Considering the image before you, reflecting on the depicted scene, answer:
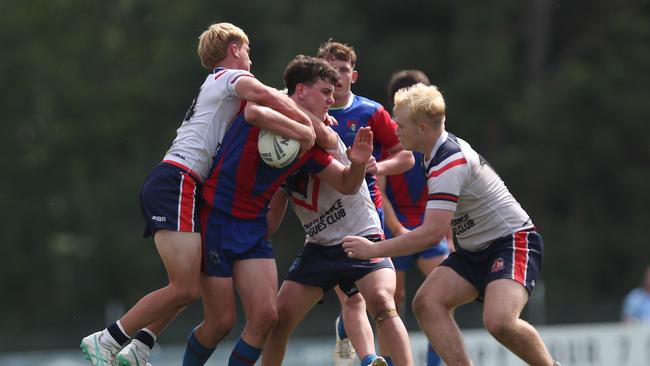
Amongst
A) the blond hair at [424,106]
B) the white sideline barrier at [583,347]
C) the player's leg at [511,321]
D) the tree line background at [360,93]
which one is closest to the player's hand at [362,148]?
the blond hair at [424,106]

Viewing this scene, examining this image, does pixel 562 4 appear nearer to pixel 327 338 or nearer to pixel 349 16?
pixel 349 16

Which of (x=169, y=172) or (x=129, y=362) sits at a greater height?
(x=169, y=172)

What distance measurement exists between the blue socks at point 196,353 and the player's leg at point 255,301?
0.65ft

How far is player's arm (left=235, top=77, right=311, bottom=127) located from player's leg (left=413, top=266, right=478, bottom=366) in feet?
4.52

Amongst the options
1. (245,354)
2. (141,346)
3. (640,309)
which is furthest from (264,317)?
(640,309)

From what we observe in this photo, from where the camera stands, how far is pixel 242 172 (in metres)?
7.68

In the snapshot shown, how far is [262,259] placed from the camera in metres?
7.75

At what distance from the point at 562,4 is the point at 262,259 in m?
28.4

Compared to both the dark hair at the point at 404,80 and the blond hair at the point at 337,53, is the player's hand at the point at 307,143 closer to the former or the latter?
the blond hair at the point at 337,53

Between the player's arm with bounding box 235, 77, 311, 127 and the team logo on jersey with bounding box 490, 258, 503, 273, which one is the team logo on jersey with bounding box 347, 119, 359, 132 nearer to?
the player's arm with bounding box 235, 77, 311, 127

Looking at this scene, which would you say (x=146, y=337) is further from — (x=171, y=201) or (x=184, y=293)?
(x=171, y=201)

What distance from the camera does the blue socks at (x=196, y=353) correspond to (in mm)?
7891

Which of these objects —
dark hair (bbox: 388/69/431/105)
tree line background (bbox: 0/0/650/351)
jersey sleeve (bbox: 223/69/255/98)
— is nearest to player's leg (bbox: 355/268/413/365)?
jersey sleeve (bbox: 223/69/255/98)

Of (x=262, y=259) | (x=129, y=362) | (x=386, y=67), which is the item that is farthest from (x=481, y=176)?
(x=386, y=67)
